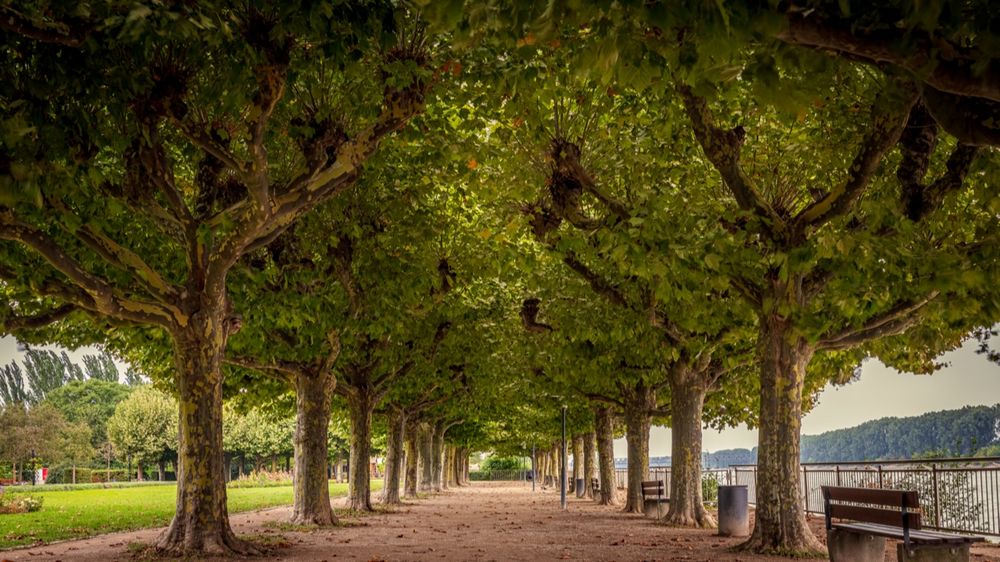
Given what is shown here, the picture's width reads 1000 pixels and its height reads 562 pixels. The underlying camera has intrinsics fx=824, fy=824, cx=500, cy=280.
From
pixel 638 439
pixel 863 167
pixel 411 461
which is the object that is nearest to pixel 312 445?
pixel 638 439

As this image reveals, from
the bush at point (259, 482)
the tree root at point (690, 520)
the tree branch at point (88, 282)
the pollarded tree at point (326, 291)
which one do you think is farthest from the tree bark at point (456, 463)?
the tree branch at point (88, 282)

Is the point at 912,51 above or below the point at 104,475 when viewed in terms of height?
above

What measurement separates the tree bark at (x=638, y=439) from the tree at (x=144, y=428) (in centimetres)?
7022

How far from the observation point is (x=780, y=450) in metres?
12.6

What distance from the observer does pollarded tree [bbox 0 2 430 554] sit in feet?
27.8

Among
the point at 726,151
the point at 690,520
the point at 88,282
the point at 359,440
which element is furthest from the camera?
the point at 359,440

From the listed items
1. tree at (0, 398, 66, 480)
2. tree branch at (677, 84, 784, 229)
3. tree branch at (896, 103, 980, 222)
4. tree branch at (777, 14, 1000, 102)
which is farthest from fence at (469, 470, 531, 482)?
tree branch at (777, 14, 1000, 102)

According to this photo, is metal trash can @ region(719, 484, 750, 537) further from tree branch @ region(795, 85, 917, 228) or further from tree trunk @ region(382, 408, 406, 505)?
tree trunk @ region(382, 408, 406, 505)

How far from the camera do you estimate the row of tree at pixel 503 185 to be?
213 inches

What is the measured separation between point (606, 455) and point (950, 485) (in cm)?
1716

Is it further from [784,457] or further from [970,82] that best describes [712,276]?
[970,82]

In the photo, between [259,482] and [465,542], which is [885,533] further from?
[259,482]

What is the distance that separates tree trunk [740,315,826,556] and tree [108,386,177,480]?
81745 mm

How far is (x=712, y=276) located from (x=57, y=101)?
28.1 ft
